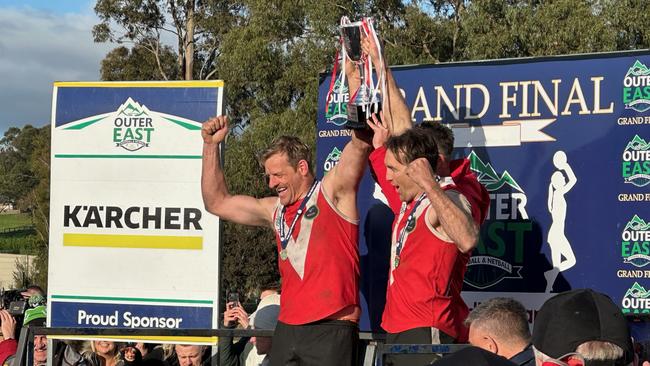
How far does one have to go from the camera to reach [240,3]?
107ft

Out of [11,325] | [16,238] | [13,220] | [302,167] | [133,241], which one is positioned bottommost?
[16,238]

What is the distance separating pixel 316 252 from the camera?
5246 mm

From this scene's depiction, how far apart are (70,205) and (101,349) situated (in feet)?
4.23

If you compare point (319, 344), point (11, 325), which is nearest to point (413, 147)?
point (319, 344)

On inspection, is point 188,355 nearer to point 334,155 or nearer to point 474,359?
point 334,155

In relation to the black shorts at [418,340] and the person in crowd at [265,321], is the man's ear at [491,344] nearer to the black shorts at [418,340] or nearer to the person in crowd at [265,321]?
the black shorts at [418,340]

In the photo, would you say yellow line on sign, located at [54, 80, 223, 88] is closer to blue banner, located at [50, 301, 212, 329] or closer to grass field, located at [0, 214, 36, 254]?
blue banner, located at [50, 301, 212, 329]

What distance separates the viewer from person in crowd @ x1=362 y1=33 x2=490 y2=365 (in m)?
4.68

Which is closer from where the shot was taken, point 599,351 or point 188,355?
point 599,351

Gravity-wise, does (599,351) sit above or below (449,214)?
below

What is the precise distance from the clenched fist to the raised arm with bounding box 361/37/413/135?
1.01 metres

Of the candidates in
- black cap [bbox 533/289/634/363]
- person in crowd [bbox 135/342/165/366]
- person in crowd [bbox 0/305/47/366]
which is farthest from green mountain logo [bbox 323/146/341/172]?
black cap [bbox 533/289/634/363]

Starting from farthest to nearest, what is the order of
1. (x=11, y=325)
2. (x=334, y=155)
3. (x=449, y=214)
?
(x=11, y=325)
(x=334, y=155)
(x=449, y=214)

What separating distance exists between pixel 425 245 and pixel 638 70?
179cm
